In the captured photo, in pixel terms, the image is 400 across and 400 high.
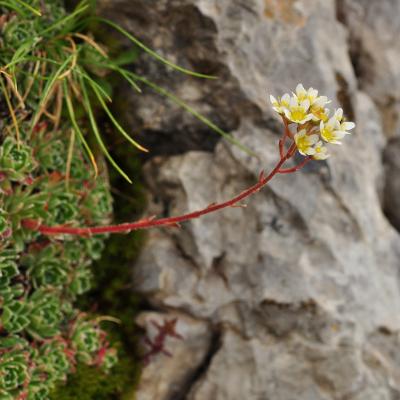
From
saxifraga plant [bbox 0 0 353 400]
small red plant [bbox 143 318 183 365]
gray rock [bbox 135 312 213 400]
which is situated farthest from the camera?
gray rock [bbox 135 312 213 400]

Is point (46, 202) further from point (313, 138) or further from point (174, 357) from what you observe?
point (313, 138)

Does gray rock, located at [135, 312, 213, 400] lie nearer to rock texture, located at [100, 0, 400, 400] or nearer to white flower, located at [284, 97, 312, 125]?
rock texture, located at [100, 0, 400, 400]

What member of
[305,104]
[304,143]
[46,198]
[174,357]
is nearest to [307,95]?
[305,104]

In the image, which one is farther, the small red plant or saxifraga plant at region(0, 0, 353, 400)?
the small red plant

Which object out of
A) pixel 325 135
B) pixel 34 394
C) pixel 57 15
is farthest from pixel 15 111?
pixel 325 135

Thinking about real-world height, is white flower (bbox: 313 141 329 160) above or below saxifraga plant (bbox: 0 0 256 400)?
above

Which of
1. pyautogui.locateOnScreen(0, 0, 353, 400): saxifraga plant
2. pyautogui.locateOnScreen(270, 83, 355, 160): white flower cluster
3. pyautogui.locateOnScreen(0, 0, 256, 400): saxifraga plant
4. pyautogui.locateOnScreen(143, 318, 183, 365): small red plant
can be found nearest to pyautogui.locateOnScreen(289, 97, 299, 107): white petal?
pyautogui.locateOnScreen(270, 83, 355, 160): white flower cluster
